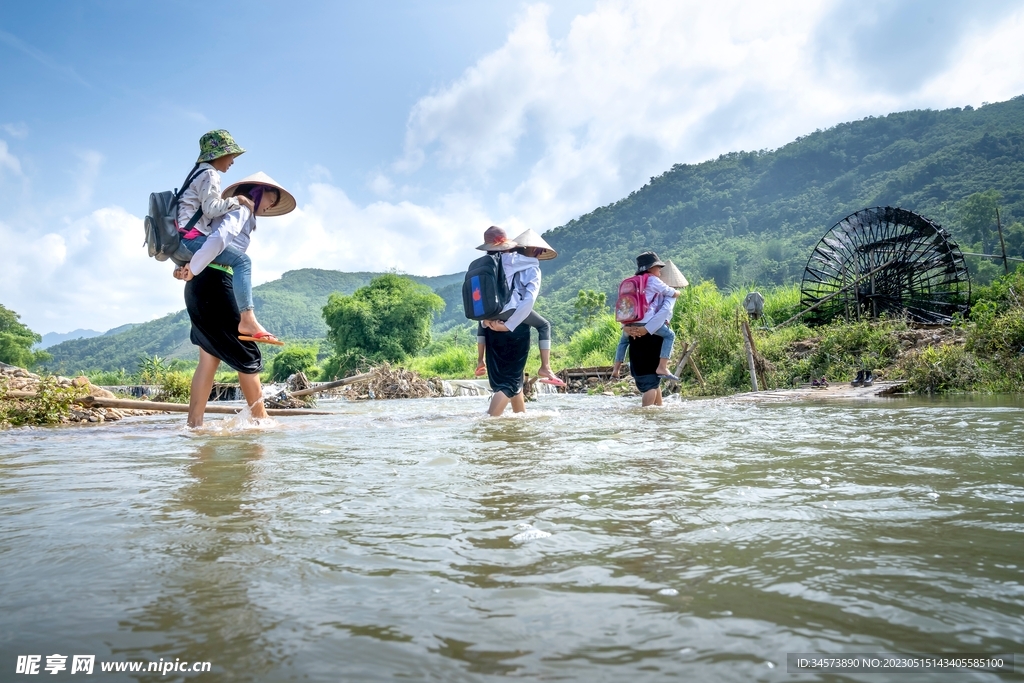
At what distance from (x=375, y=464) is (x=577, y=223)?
135m

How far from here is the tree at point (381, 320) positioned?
5253cm

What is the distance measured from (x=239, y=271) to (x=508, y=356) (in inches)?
97.5

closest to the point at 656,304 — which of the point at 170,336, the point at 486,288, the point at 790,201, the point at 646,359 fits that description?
the point at 646,359

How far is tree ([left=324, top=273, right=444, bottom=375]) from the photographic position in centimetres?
5253

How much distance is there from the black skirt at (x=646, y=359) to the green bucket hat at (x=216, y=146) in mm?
4541

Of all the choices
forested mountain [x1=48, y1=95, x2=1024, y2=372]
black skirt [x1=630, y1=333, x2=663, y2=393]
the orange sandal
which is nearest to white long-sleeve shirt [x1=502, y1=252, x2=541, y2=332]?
black skirt [x1=630, y1=333, x2=663, y2=393]

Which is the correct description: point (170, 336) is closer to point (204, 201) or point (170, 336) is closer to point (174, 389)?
point (174, 389)

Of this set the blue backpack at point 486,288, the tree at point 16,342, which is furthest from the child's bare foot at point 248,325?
the tree at point 16,342

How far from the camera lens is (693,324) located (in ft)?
48.1

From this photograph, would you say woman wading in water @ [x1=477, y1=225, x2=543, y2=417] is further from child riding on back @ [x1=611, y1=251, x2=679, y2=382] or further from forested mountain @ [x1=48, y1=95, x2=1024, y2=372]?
forested mountain @ [x1=48, y1=95, x2=1024, y2=372]

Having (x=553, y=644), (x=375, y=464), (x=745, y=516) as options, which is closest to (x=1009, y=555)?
(x=745, y=516)

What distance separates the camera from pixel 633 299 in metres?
Result: 6.89

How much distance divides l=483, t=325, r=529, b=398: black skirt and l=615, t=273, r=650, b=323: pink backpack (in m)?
1.55

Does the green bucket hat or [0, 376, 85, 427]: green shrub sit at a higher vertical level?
the green bucket hat
